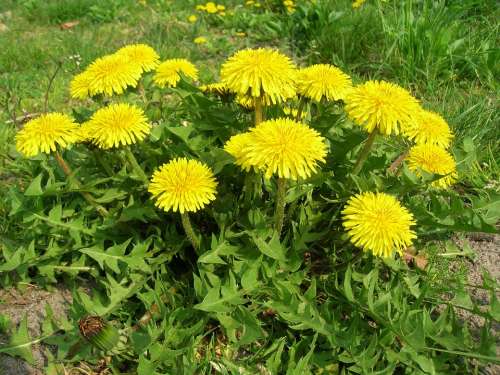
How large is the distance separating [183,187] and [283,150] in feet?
1.35

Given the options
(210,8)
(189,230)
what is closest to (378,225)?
(189,230)

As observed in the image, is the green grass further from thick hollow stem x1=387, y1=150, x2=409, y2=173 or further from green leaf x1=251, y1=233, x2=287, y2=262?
green leaf x1=251, y1=233, x2=287, y2=262

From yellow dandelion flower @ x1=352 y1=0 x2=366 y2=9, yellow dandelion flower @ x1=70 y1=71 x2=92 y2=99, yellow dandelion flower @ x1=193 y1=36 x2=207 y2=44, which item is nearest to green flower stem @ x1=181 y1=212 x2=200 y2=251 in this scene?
yellow dandelion flower @ x1=70 y1=71 x2=92 y2=99

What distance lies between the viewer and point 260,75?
173cm

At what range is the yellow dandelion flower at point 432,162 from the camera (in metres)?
1.98

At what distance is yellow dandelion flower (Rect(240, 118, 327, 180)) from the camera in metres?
1.56

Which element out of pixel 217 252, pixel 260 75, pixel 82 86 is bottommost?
pixel 217 252

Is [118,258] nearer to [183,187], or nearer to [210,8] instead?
[183,187]

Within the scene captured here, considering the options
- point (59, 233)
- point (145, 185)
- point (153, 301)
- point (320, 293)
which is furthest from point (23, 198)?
point (320, 293)

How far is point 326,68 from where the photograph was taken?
6.72ft

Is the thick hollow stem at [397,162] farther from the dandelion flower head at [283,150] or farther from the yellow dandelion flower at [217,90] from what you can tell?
the yellow dandelion flower at [217,90]

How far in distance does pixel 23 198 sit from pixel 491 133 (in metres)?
2.77

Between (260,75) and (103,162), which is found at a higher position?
(260,75)

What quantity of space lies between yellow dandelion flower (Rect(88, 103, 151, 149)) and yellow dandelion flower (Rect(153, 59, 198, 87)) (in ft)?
1.54
